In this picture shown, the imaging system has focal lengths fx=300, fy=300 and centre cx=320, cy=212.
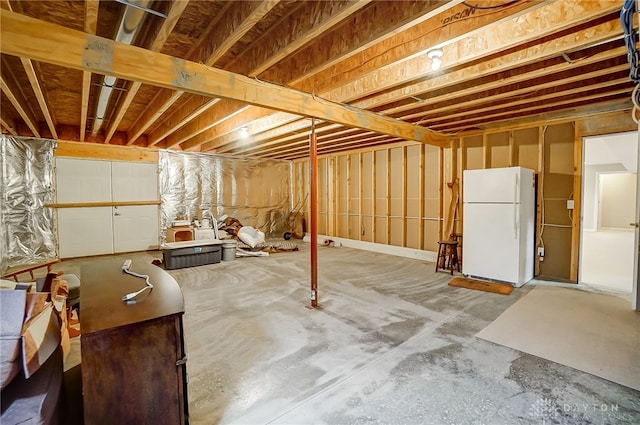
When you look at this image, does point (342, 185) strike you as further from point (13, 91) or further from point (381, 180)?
point (13, 91)

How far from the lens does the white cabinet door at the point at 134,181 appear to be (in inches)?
262

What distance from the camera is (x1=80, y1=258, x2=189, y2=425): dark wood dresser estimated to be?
1.26 meters

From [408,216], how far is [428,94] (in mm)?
3245

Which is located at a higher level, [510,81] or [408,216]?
[510,81]

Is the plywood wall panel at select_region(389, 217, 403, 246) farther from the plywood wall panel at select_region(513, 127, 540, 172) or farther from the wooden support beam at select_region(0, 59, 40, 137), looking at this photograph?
the wooden support beam at select_region(0, 59, 40, 137)

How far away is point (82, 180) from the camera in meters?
6.27

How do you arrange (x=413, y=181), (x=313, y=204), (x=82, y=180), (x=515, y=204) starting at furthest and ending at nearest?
1. (x=413, y=181)
2. (x=82, y=180)
3. (x=515, y=204)
4. (x=313, y=204)

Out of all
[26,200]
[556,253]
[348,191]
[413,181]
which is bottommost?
[556,253]

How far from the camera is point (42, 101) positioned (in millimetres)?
3658

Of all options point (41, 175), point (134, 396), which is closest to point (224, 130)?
point (41, 175)

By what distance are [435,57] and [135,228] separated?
22.9 ft

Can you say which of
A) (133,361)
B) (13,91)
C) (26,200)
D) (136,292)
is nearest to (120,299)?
(136,292)

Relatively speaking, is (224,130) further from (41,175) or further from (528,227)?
(528,227)

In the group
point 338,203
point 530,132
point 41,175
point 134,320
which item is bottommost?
point 134,320
